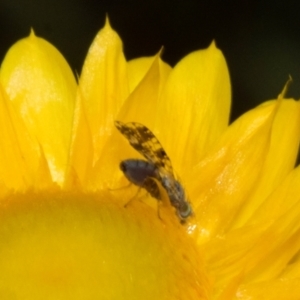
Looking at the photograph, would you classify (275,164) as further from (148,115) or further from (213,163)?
(148,115)

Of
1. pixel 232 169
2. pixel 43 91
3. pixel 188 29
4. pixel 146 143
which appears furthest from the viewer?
pixel 188 29

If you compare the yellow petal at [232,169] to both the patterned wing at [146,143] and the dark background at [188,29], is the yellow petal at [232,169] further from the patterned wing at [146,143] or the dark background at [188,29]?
the dark background at [188,29]

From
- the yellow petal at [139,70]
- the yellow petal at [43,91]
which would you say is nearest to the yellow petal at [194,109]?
the yellow petal at [139,70]

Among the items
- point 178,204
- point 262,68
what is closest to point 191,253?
point 178,204

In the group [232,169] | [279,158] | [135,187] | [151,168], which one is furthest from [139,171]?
[279,158]

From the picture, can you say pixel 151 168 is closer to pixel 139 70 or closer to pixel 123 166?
pixel 123 166
